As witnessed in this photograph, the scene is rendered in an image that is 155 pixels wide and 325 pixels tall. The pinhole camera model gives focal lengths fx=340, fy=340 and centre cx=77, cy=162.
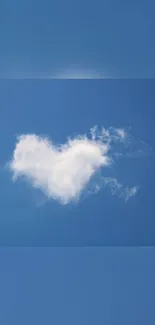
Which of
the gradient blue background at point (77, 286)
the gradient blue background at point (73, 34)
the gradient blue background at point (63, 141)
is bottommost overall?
the gradient blue background at point (77, 286)

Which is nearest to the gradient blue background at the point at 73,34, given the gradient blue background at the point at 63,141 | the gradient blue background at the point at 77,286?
the gradient blue background at the point at 63,141

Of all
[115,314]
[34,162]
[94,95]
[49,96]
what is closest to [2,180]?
[34,162]

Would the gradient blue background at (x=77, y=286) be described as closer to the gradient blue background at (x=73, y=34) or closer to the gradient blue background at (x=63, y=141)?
the gradient blue background at (x=63, y=141)

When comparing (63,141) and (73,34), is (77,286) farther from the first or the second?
(73,34)

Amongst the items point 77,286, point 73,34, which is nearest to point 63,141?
point 73,34

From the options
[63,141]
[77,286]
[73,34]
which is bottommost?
[77,286]

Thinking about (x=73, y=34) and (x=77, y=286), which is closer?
(x=77, y=286)
